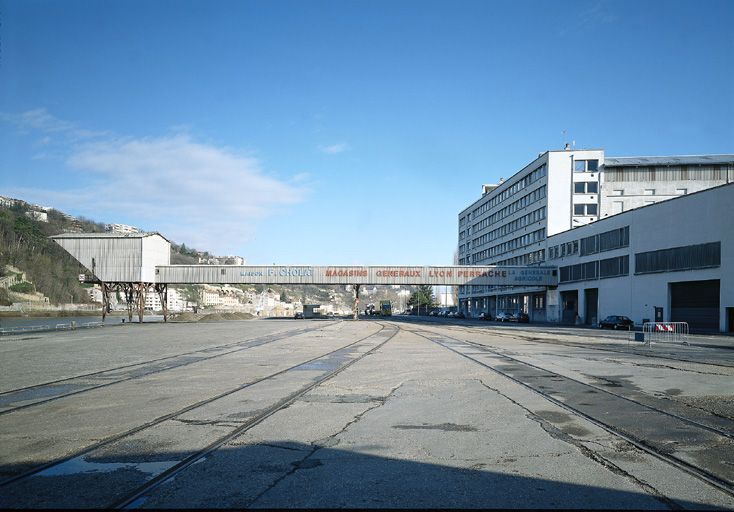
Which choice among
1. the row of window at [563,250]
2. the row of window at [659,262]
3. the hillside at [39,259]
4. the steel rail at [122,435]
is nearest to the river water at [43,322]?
the hillside at [39,259]

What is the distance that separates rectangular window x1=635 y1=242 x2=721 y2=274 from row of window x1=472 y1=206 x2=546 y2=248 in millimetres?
28761

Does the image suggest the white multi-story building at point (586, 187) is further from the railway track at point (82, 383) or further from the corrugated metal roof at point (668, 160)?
the railway track at point (82, 383)

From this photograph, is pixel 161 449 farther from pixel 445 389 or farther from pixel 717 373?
pixel 717 373

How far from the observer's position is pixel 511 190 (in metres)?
97.6

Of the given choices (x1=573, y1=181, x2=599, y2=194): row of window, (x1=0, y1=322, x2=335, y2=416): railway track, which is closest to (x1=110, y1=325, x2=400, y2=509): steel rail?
(x1=0, y1=322, x2=335, y2=416): railway track

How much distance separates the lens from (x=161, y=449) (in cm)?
720

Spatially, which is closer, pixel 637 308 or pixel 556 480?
pixel 556 480

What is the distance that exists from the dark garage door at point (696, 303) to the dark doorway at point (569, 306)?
21.0 meters

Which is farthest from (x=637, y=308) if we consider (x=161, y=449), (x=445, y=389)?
(x=161, y=449)

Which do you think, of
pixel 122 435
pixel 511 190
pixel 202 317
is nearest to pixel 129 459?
pixel 122 435

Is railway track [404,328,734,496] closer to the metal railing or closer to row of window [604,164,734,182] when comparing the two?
the metal railing

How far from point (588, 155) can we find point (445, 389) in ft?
241

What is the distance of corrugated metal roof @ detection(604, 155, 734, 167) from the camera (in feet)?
246

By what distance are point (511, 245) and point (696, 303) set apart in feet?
167
